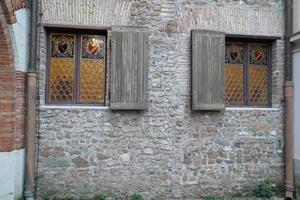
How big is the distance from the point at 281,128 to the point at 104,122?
377cm

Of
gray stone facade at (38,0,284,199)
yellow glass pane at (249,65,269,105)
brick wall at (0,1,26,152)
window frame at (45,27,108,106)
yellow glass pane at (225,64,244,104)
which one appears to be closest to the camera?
brick wall at (0,1,26,152)

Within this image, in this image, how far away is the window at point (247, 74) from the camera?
7418 mm

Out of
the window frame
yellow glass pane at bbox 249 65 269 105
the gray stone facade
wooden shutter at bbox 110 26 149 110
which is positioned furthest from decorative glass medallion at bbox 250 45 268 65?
the window frame

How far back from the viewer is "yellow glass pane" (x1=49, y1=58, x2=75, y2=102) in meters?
6.75

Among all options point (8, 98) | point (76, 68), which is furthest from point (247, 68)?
point (8, 98)

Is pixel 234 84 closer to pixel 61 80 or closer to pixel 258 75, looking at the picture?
pixel 258 75

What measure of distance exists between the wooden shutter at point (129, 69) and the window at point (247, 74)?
1877 millimetres

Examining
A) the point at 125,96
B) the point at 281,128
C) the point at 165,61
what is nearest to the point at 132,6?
the point at 165,61

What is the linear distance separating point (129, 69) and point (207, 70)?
157cm

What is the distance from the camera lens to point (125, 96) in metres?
6.66

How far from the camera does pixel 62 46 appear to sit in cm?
680

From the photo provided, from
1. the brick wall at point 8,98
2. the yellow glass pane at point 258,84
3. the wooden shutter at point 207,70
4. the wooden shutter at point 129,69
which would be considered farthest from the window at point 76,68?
the yellow glass pane at point 258,84

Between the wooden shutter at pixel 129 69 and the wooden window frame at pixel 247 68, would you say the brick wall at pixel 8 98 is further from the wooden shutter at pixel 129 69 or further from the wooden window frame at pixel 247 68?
the wooden window frame at pixel 247 68

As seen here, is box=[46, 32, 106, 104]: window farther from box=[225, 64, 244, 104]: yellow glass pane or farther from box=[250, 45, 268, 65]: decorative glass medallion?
box=[250, 45, 268, 65]: decorative glass medallion
